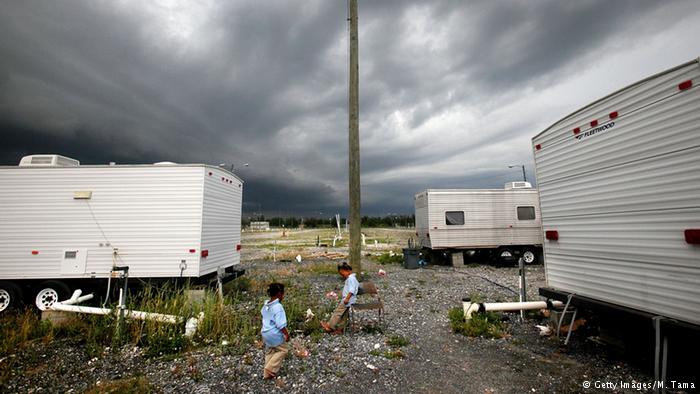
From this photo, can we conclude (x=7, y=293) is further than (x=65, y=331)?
Yes

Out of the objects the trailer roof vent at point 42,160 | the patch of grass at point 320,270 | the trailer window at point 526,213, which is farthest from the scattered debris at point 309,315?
the trailer window at point 526,213

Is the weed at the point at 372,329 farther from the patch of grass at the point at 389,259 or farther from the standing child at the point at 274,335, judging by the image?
the patch of grass at the point at 389,259

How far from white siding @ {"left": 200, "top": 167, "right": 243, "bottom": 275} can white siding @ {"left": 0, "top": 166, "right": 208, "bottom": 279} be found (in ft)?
1.00

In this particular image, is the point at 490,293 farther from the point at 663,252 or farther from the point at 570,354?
the point at 663,252

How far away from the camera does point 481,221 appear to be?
14.4 m

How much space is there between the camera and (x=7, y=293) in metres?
7.19

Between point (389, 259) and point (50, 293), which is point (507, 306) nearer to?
point (50, 293)

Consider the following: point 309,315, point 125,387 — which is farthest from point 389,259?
point 125,387

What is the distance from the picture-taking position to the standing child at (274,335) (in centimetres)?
422

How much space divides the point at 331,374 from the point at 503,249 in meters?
12.6

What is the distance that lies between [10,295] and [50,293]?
0.81 metres

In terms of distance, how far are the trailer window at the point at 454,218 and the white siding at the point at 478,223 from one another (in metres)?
0.15

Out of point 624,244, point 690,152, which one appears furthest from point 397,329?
point 690,152

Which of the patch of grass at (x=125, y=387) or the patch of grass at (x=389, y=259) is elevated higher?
the patch of grass at (x=389, y=259)
